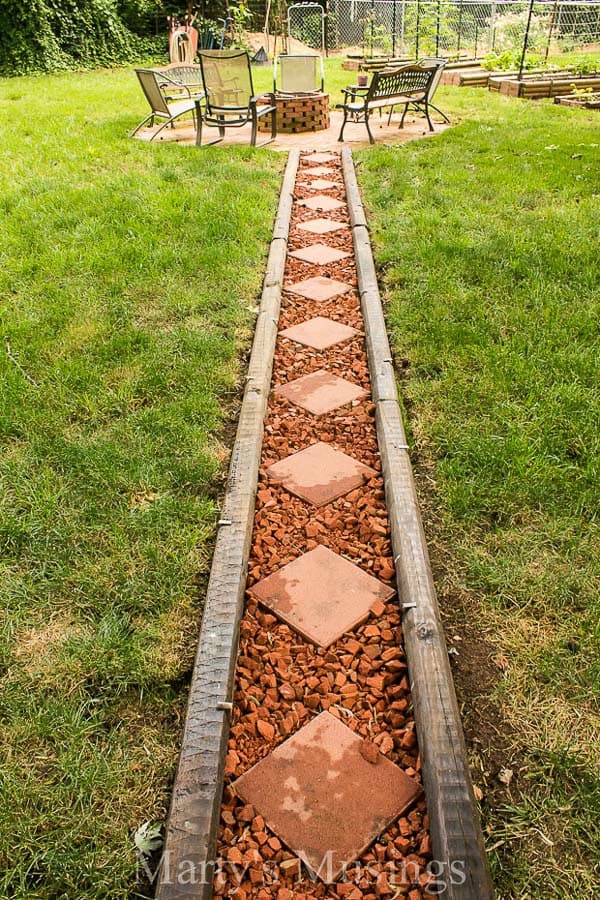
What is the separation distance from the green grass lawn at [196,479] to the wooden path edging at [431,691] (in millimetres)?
96

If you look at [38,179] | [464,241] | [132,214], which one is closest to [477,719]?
[464,241]

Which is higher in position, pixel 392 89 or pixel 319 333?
pixel 392 89

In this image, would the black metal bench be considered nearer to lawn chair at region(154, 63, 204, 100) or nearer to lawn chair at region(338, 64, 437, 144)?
lawn chair at region(338, 64, 437, 144)

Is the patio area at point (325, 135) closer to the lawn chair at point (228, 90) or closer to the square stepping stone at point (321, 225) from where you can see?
the lawn chair at point (228, 90)

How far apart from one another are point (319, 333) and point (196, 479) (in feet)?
4.99

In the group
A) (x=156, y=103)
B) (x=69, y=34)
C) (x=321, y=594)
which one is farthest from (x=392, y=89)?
(x=69, y=34)

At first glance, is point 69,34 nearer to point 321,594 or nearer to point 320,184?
point 320,184

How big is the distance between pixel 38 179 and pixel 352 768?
632 cm

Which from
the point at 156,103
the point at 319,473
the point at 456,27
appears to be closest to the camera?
the point at 319,473

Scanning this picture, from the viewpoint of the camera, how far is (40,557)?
2.18 metres

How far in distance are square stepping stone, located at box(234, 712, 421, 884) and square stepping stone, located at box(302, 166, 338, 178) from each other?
637 centimetres

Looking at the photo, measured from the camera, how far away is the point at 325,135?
8.62m

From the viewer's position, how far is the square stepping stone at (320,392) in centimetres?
306

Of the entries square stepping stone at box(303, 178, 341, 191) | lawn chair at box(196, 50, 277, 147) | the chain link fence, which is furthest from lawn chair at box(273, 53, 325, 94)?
the chain link fence
